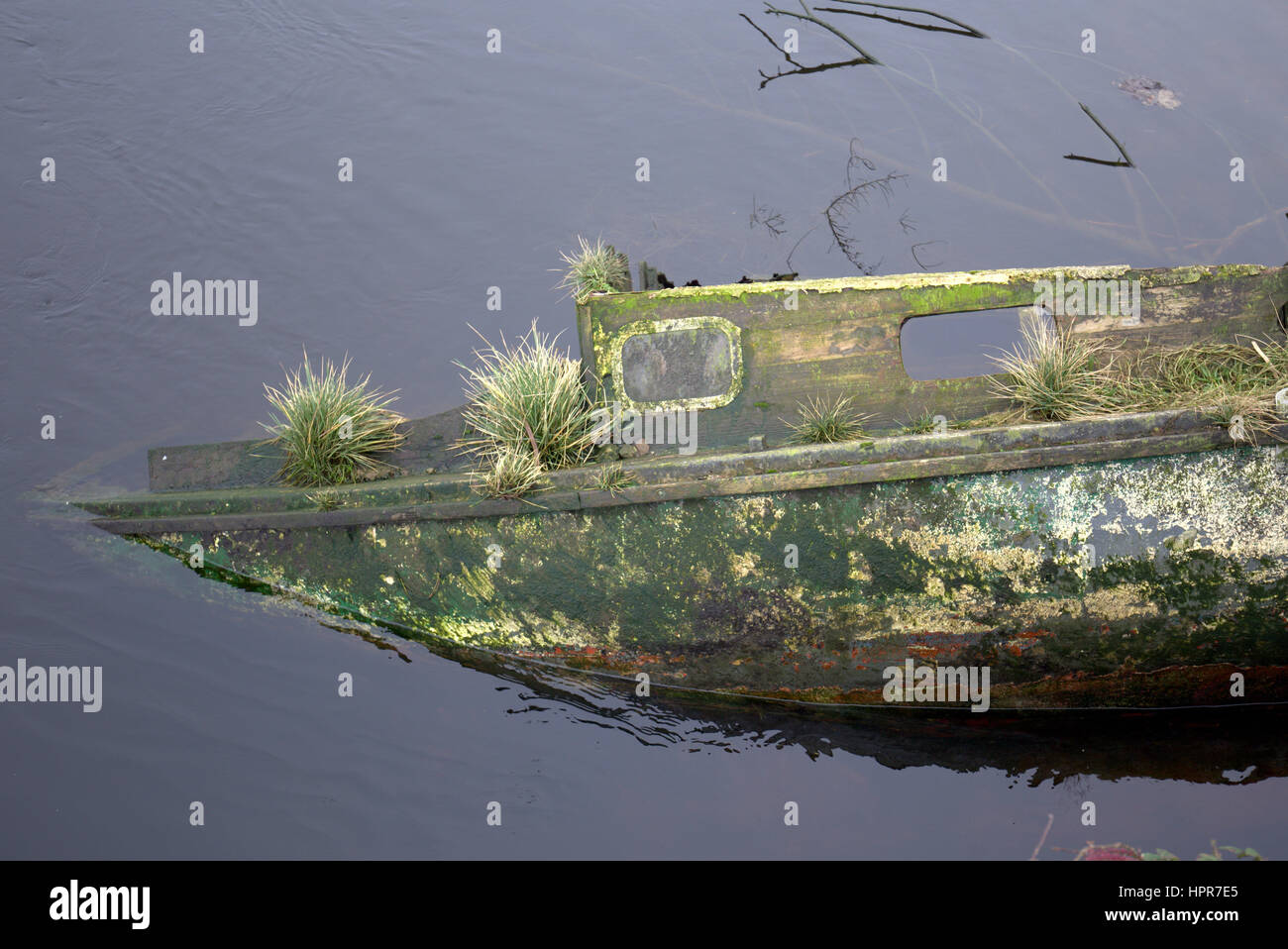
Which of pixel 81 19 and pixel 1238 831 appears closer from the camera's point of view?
pixel 1238 831

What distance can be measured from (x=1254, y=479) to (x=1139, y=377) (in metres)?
0.83

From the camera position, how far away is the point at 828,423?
241 inches

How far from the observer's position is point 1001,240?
375 inches

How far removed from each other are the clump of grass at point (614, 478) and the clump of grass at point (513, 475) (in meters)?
0.37

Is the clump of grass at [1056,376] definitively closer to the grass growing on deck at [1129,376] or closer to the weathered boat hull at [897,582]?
the grass growing on deck at [1129,376]

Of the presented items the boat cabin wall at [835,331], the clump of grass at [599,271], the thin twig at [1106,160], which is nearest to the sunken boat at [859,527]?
the boat cabin wall at [835,331]

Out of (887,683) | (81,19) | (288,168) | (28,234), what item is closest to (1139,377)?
(887,683)

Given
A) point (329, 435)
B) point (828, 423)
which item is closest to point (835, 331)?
point (828, 423)

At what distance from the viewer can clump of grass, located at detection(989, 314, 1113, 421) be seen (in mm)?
6074

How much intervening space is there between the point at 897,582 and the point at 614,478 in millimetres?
1674

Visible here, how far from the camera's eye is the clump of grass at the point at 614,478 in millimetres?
6102

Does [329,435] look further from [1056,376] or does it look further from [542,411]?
[1056,376]

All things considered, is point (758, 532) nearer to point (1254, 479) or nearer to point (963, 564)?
point (963, 564)

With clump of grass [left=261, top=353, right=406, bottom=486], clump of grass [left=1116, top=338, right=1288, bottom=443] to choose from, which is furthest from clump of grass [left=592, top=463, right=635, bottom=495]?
clump of grass [left=1116, top=338, right=1288, bottom=443]
